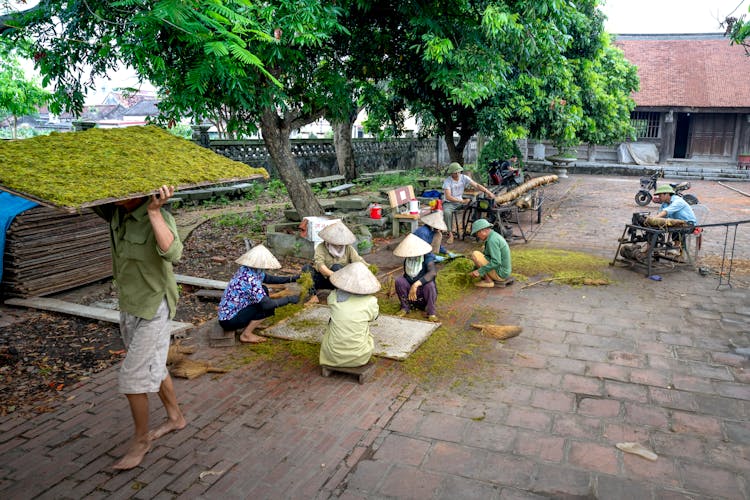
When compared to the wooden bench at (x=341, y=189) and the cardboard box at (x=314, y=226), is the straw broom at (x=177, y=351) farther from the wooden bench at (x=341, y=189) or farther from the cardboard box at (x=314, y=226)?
the wooden bench at (x=341, y=189)

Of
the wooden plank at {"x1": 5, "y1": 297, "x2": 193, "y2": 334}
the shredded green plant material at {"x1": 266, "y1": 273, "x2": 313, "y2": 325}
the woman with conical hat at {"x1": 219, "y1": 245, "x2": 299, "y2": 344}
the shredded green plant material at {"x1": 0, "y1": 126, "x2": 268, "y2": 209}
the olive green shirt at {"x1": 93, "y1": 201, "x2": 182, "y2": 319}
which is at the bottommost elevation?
the shredded green plant material at {"x1": 266, "y1": 273, "x2": 313, "y2": 325}

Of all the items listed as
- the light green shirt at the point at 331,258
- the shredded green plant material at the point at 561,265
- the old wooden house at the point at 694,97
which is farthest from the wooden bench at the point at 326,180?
the old wooden house at the point at 694,97

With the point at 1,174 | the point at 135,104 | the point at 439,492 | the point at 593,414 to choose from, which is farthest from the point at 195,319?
the point at 135,104

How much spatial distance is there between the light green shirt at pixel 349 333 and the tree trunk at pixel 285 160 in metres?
5.22

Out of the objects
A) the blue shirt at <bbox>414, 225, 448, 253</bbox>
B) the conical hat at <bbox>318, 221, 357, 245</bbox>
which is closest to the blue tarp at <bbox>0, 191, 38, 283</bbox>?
the conical hat at <bbox>318, 221, 357, 245</bbox>

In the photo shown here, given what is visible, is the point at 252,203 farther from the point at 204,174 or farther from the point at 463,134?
the point at 204,174

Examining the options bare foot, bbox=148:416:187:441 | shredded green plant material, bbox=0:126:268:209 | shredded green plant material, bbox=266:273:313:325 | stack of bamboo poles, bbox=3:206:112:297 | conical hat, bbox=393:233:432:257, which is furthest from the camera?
stack of bamboo poles, bbox=3:206:112:297

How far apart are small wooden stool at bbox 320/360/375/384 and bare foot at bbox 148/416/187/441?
4.59ft

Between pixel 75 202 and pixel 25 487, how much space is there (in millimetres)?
2028

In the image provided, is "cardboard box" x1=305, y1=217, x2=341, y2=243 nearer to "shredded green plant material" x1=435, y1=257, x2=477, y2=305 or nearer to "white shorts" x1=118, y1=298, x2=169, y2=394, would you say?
"shredded green plant material" x1=435, y1=257, x2=477, y2=305

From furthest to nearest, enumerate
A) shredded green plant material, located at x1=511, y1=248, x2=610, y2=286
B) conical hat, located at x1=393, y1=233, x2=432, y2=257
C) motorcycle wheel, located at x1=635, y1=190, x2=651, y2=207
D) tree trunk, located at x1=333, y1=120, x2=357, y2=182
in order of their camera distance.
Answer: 1. tree trunk, located at x1=333, y1=120, x2=357, y2=182
2. motorcycle wheel, located at x1=635, y1=190, x2=651, y2=207
3. shredded green plant material, located at x1=511, y1=248, x2=610, y2=286
4. conical hat, located at x1=393, y1=233, x2=432, y2=257

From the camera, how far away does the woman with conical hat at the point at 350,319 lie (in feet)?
16.9

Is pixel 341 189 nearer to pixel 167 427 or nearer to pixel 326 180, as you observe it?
pixel 326 180

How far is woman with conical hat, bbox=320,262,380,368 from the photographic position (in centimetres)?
515
